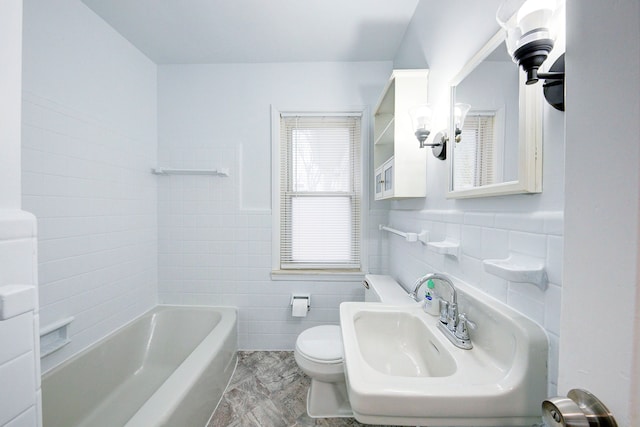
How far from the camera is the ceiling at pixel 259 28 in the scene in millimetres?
1532

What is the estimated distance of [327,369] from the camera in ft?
4.59

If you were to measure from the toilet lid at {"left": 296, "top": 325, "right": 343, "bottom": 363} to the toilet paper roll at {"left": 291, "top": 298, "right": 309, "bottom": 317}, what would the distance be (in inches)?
9.9

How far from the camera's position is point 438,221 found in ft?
4.00

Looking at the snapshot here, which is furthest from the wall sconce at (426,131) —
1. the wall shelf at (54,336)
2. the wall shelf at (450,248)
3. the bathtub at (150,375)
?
the wall shelf at (54,336)

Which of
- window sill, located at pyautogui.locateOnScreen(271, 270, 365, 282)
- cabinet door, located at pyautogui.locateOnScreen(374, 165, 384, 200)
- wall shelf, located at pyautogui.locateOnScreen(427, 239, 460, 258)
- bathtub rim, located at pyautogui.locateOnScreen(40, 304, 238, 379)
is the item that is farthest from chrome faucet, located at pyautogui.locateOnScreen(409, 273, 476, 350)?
bathtub rim, located at pyautogui.locateOnScreen(40, 304, 238, 379)

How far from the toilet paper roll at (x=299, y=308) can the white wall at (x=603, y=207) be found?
69.3 inches

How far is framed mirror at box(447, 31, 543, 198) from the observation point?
2.24ft

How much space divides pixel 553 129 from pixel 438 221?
2.07 feet

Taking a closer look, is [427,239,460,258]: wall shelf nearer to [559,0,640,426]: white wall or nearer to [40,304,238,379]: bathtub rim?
[559,0,640,426]: white wall

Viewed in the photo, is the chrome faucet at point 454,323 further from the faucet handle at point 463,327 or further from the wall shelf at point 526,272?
the wall shelf at point 526,272

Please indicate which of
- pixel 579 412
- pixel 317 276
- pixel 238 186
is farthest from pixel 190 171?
pixel 579 412

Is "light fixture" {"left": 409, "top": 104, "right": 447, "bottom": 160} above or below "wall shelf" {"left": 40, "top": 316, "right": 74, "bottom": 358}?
above

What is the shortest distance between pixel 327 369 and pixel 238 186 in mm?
1489

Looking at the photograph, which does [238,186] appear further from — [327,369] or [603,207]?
[603,207]
